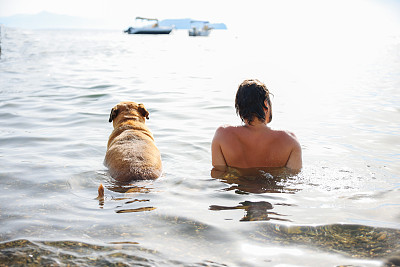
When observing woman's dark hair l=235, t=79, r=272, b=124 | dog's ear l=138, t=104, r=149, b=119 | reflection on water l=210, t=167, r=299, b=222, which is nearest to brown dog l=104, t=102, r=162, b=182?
dog's ear l=138, t=104, r=149, b=119

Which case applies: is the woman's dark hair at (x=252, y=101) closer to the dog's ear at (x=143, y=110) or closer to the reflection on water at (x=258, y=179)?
the reflection on water at (x=258, y=179)

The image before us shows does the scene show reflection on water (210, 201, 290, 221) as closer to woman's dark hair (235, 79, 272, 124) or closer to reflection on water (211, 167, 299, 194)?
reflection on water (211, 167, 299, 194)

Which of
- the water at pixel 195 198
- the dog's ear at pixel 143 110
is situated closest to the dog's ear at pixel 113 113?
the dog's ear at pixel 143 110

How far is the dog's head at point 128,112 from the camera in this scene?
22.9 ft

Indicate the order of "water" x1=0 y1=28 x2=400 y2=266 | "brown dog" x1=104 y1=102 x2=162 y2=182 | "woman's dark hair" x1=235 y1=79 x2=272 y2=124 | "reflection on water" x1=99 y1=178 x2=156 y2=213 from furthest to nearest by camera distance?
"brown dog" x1=104 y1=102 x2=162 y2=182 → "woman's dark hair" x1=235 y1=79 x2=272 y2=124 → "reflection on water" x1=99 y1=178 x2=156 y2=213 → "water" x1=0 y1=28 x2=400 y2=266

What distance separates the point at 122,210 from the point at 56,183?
5.50ft

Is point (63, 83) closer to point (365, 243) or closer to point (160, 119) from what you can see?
point (160, 119)

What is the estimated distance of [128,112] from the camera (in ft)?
23.0

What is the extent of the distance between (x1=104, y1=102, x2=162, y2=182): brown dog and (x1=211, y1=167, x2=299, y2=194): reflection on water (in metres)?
1.02

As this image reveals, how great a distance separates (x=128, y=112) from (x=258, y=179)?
2838 millimetres

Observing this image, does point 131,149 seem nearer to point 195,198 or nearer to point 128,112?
point 195,198

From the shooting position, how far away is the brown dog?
5.18 meters

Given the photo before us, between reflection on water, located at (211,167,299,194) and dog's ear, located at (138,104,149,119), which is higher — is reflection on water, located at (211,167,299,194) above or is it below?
below

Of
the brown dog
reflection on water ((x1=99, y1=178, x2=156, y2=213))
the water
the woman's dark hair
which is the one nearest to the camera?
the water
